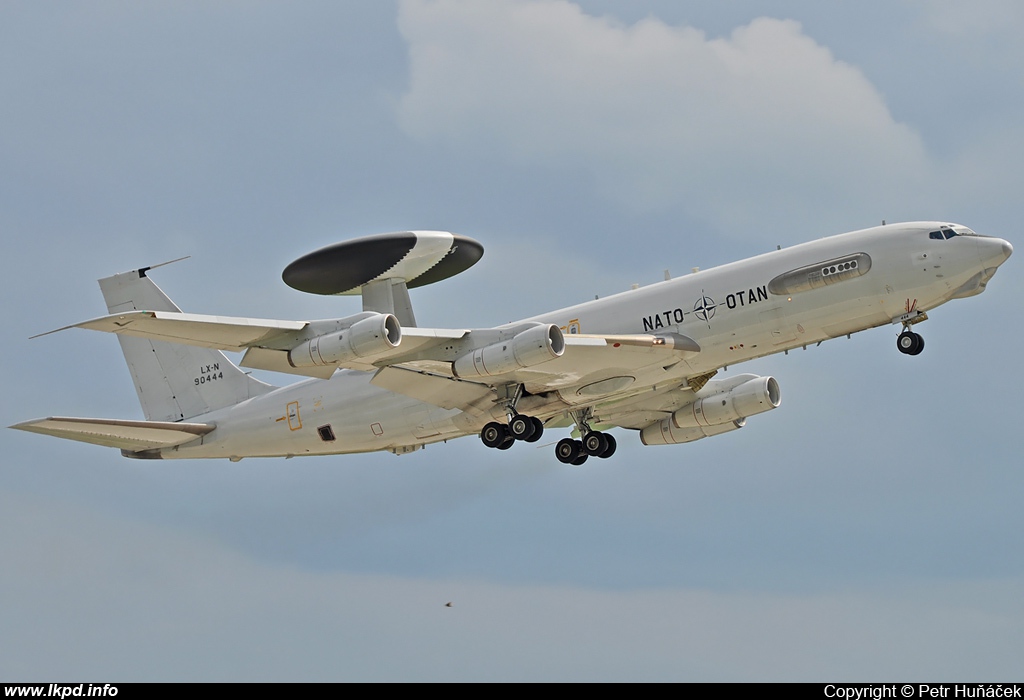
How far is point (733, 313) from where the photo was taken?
36750mm

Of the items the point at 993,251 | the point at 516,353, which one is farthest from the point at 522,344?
the point at 993,251

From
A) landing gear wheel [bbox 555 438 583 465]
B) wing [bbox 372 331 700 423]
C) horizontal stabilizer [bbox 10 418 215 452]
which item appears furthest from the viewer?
landing gear wheel [bbox 555 438 583 465]

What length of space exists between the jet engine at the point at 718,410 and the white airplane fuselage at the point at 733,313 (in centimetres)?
236

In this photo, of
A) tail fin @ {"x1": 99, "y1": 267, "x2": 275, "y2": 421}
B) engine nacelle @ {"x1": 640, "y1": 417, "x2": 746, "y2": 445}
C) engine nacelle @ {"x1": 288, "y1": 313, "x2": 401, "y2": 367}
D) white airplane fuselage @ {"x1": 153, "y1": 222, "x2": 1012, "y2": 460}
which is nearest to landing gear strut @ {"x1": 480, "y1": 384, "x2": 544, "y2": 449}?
white airplane fuselage @ {"x1": 153, "y1": 222, "x2": 1012, "y2": 460}

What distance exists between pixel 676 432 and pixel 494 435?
352 inches

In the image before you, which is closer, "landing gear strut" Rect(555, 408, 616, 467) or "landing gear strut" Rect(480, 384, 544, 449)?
"landing gear strut" Rect(480, 384, 544, 449)

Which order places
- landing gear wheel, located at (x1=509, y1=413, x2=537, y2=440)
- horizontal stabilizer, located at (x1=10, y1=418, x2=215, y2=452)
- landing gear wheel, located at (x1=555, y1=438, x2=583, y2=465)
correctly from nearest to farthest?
horizontal stabilizer, located at (x1=10, y1=418, x2=215, y2=452) → landing gear wheel, located at (x1=509, y1=413, x2=537, y2=440) → landing gear wheel, located at (x1=555, y1=438, x2=583, y2=465)

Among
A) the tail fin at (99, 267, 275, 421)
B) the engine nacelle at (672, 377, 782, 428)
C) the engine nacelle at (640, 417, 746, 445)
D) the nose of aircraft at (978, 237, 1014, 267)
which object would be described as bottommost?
the engine nacelle at (640, 417, 746, 445)

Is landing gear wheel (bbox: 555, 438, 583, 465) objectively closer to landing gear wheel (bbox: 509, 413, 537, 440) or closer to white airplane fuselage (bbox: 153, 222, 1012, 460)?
white airplane fuselage (bbox: 153, 222, 1012, 460)

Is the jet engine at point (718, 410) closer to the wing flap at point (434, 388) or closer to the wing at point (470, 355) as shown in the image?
the wing at point (470, 355)

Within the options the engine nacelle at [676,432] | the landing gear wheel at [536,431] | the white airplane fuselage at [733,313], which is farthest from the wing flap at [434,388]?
the engine nacelle at [676,432]

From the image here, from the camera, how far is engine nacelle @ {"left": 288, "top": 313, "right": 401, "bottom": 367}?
33438 mm

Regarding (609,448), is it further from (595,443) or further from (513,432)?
(513,432)

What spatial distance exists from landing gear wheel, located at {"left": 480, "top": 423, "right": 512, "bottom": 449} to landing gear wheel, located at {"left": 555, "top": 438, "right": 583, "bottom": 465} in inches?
181
